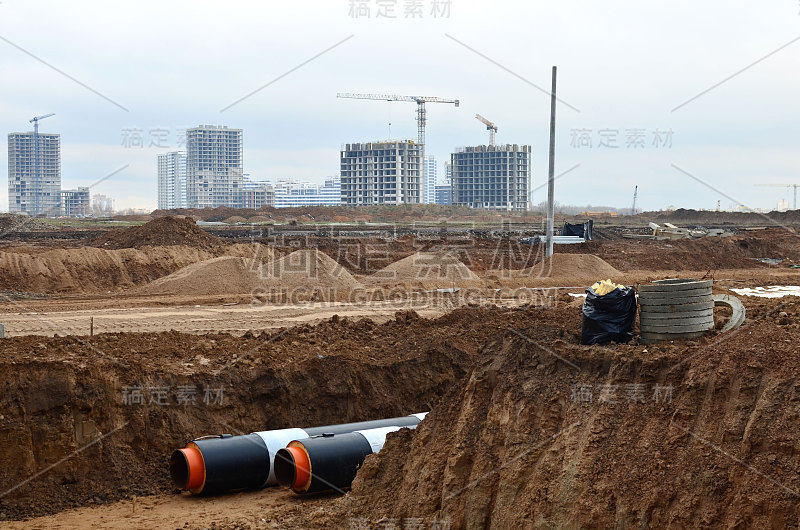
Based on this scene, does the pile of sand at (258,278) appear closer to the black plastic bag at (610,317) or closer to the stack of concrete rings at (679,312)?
the black plastic bag at (610,317)

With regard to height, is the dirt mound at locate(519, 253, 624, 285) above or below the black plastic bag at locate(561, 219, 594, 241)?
below

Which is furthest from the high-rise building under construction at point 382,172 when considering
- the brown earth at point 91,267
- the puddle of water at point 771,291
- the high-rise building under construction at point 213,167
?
the puddle of water at point 771,291

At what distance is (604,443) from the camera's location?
28.8 feet

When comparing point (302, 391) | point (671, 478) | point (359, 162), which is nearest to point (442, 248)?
point (302, 391)

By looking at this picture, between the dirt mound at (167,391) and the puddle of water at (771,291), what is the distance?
13.4 meters

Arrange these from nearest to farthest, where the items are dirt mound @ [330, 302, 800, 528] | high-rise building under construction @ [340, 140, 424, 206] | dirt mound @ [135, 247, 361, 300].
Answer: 1. dirt mound @ [330, 302, 800, 528]
2. dirt mound @ [135, 247, 361, 300]
3. high-rise building under construction @ [340, 140, 424, 206]

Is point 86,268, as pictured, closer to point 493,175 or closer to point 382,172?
point 382,172

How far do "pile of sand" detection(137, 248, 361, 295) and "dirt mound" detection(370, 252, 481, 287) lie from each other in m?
2.70

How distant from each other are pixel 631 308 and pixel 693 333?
83 cm

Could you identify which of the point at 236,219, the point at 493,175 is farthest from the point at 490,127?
the point at 236,219

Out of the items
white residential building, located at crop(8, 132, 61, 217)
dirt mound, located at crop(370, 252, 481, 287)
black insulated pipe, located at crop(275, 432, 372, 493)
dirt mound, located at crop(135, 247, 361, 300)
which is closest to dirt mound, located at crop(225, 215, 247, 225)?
dirt mound, located at crop(370, 252, 481, 287)

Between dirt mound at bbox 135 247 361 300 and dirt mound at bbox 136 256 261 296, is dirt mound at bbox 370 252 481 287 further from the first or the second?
dirt mound at bbox 136 256 261 296

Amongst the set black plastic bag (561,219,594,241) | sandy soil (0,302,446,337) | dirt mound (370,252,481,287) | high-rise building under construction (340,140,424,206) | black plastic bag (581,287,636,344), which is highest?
high-rise building under construction (340,140,424,206)

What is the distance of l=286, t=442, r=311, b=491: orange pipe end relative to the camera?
12203 mm
